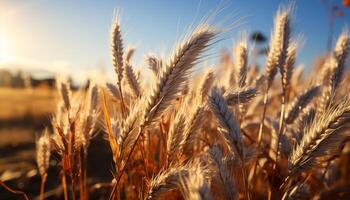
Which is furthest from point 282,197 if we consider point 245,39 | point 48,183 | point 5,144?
point 5,144

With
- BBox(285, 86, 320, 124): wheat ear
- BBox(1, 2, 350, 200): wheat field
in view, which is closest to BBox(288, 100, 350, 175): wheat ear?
BBox(1, 2, 350, 200): wheat field

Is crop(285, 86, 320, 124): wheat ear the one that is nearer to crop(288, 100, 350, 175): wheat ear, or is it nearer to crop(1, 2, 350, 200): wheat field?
crop(1, 2, 350, 200): wheat field

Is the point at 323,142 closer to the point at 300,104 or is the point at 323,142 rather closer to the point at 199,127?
the point at 199,127

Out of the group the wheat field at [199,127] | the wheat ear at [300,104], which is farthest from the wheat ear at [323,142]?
the wheat ear at [300,104]

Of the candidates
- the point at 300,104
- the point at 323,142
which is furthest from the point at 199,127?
the point at 300,104

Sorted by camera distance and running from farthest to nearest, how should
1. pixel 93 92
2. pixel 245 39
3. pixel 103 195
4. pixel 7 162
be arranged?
pixel 7 162 < pixel 103 195 < pixel 245 39 < pixel 93 92

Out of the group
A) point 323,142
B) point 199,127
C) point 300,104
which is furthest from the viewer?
point 300,104

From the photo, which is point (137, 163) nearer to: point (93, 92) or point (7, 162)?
point (93, 92)

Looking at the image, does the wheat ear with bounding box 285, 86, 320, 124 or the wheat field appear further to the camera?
the wheat ear with bounding box 285, 86, 320, 124

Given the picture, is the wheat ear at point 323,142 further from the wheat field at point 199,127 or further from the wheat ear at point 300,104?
the wheat ear at point 300,104

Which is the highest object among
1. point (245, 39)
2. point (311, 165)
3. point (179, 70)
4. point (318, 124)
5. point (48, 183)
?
point (245, 39)

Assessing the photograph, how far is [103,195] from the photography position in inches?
127

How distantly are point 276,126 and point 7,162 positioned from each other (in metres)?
3.88

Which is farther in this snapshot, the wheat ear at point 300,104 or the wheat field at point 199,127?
the wheat ear at point 300,104
